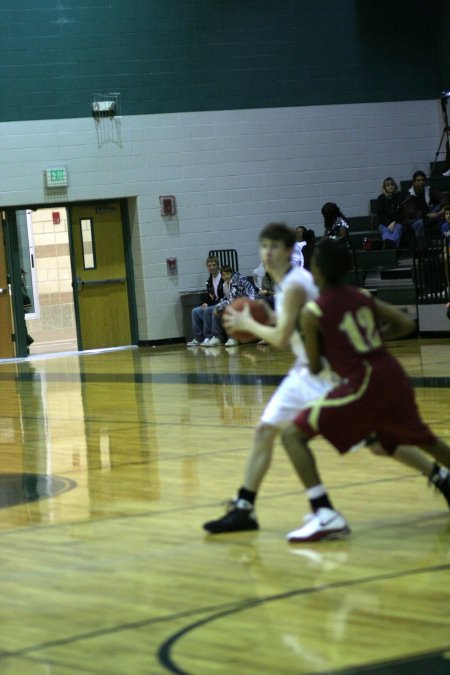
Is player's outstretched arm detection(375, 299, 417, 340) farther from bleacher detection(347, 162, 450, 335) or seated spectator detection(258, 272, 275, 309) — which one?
seated spectator detection(258, 272, 275, 309)

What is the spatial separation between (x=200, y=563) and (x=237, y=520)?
548 millimetres

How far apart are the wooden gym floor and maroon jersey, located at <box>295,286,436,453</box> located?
0.46 metres

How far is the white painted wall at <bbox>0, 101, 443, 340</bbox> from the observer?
61.5 ft

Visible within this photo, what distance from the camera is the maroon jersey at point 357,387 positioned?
521 centimetres

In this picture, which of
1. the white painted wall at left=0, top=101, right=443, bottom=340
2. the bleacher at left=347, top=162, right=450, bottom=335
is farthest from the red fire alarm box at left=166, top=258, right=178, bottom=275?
the bleacher at left=347, top=162, right=450, bottom=335

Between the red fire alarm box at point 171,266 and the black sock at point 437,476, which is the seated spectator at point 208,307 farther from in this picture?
the black sock at point 437,476

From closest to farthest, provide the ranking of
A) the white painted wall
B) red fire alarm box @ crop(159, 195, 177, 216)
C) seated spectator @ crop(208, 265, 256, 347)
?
seated spectator @ crop(208, 265, 256, 347)
the white painted wall
red fire alarm box @ crop(159, 195, 177, 216)

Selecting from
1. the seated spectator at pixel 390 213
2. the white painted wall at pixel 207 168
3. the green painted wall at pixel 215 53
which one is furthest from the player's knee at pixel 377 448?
the green painted wall at pixel 215 53

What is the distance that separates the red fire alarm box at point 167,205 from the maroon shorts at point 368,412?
1436 centimetres

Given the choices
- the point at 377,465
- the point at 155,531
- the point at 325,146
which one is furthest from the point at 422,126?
the point at 155,531

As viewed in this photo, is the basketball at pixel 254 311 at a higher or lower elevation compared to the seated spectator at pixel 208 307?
higher

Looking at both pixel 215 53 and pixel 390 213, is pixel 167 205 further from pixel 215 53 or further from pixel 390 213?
pixel 390 213

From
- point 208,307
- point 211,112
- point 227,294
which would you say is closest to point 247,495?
point 227,294

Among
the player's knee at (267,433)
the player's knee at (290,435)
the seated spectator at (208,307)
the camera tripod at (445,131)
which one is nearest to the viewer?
the player's knee at (290,435)
